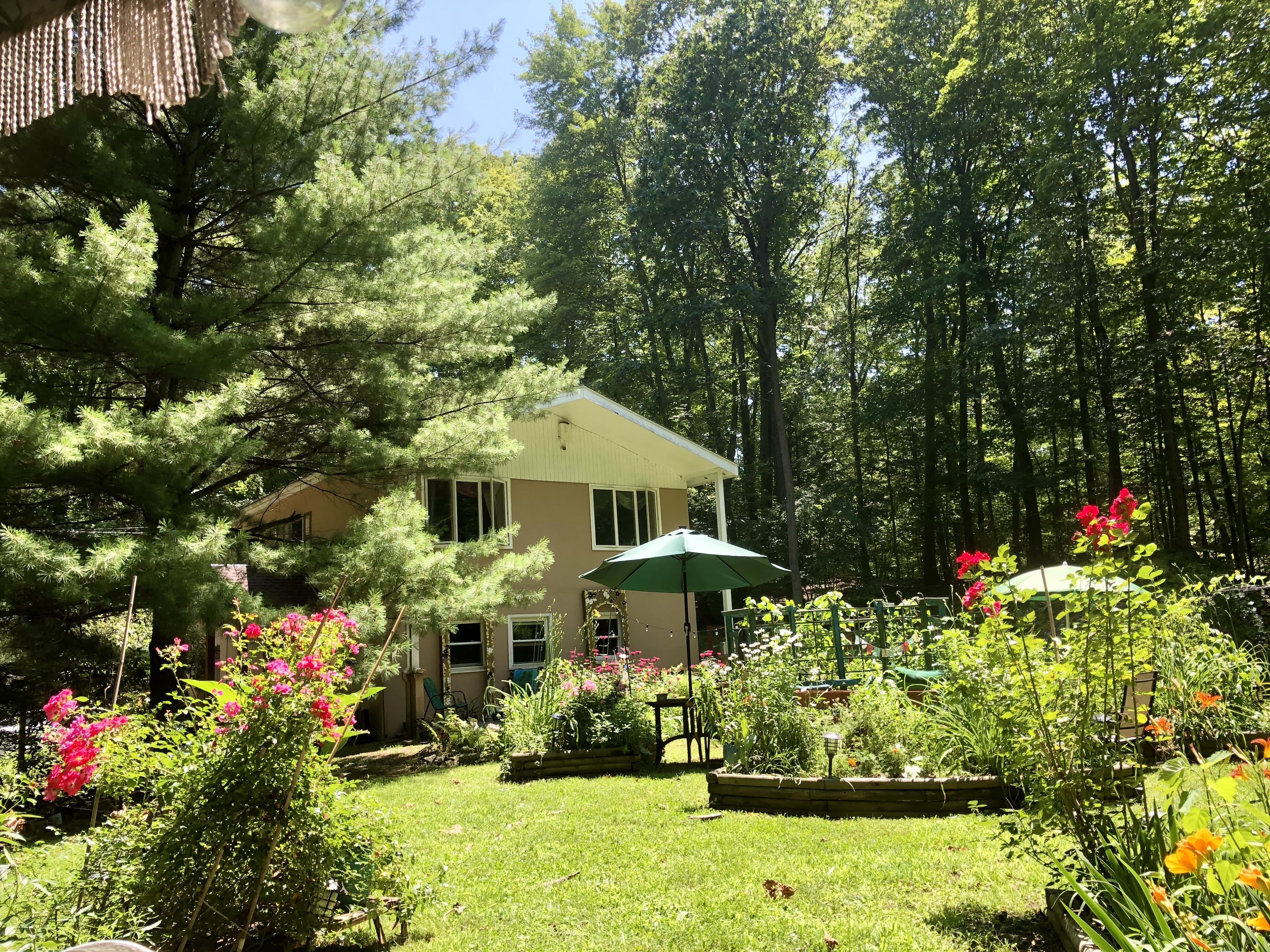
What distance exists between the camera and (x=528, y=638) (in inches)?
579

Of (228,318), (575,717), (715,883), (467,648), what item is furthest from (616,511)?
(715,883)

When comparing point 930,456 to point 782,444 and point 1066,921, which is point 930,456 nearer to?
point 782,444

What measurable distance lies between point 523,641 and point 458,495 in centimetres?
287

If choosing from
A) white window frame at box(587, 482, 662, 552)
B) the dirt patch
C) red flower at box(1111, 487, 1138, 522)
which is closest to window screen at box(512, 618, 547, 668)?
white window frame at box(587, 482, 662, 552)

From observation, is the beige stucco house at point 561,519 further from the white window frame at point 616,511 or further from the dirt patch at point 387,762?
the dirt patch at point 387,762

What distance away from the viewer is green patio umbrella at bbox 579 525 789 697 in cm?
876

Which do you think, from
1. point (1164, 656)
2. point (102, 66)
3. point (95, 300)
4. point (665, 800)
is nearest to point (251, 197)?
point (95, 300)

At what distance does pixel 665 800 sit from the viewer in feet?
20.8

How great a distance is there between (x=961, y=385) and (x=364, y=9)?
721 inches

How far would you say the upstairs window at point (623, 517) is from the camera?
16.0m

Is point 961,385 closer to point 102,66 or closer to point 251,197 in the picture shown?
point 251,197

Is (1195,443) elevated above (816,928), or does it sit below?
above

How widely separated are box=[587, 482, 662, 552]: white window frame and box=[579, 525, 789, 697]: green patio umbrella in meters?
6.00

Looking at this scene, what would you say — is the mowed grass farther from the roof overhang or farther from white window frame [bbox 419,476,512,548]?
the roof overhang
